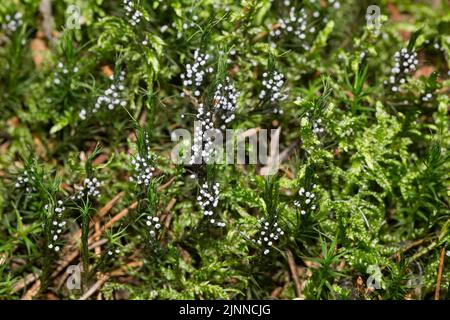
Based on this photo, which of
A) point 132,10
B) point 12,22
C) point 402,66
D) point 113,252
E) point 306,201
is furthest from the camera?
point 12,22

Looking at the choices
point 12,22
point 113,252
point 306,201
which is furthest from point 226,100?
point 12,22

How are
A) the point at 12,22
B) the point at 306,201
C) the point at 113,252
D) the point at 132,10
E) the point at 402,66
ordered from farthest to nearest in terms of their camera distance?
the point at 12,22, the point at 402,66, the point at 132,10, the point at 113,252, the point at 306,201

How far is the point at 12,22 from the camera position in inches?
116

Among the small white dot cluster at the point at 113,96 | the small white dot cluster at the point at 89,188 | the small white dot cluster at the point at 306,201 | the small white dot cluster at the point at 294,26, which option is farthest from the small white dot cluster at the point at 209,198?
the small white dot cluster at the point at 294,26

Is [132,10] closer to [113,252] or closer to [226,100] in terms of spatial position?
[226,100]

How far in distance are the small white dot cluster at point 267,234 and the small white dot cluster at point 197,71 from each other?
667 mm

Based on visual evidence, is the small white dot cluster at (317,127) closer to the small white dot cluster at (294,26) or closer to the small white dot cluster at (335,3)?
the small white dot cluster at (294,26)

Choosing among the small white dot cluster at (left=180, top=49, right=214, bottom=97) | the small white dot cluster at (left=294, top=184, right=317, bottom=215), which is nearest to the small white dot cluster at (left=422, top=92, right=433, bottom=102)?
the small white dot cluster at (left=294, top=184, right=317, bottom=215)

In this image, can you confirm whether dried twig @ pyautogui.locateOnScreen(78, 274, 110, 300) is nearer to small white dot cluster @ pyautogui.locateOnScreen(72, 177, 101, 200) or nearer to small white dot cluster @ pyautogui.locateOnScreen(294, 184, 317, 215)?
small white dot cluster @ pyautogui.locateOnScreen(72, 177, 101, 200)

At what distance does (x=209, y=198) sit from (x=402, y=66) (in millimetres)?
1187

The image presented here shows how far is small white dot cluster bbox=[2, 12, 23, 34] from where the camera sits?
2.94 metres

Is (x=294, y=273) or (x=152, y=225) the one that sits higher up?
(x=152, y=225)

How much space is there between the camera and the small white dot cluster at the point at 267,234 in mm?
2410

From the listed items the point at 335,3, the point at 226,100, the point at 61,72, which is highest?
the point at 335,3
